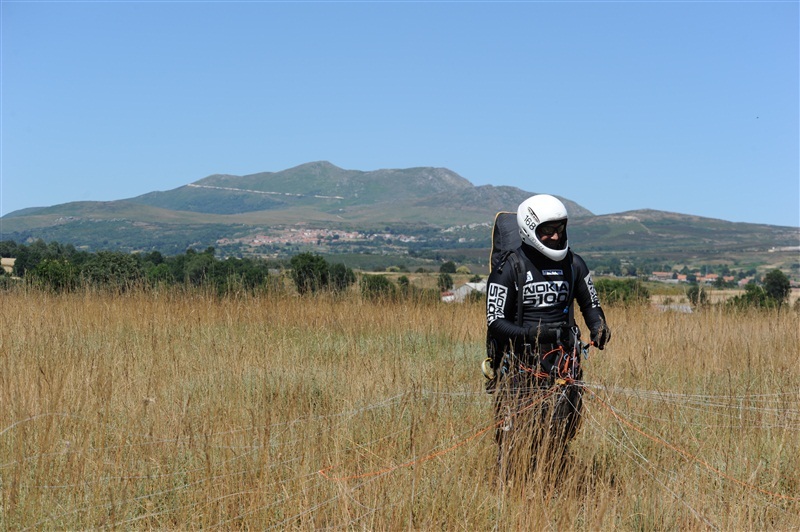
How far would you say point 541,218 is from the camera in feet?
16.1

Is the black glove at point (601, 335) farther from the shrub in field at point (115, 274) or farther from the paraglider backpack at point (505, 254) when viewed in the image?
the shrub in field at point (115, 274)

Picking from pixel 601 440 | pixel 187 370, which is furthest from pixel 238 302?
pixel 601 440

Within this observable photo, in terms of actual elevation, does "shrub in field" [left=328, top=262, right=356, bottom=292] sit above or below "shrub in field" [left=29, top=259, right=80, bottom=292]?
below

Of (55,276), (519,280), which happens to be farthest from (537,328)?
(55,276)

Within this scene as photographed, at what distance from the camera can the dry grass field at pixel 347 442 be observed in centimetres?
441

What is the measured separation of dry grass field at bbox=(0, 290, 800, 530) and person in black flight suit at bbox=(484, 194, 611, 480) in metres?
0.22

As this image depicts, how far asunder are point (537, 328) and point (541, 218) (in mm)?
672

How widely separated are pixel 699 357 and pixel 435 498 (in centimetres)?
522

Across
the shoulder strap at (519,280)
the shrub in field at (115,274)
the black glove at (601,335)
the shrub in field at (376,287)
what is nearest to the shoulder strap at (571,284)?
the black glove at (601,335)

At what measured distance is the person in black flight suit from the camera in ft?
16.0

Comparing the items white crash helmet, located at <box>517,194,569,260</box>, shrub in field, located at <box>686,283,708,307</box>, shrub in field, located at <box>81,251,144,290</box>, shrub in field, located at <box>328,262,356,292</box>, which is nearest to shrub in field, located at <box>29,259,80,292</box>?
shrub in field, located at <box>81,251,144,290</box>

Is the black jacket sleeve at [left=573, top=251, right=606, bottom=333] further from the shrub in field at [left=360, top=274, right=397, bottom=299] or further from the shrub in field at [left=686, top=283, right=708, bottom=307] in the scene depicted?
the shrub in field at [left=686, top=283, right=708, bottom=307]

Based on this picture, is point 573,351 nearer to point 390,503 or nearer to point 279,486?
point 390,503

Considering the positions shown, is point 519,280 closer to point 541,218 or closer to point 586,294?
point 541,218
